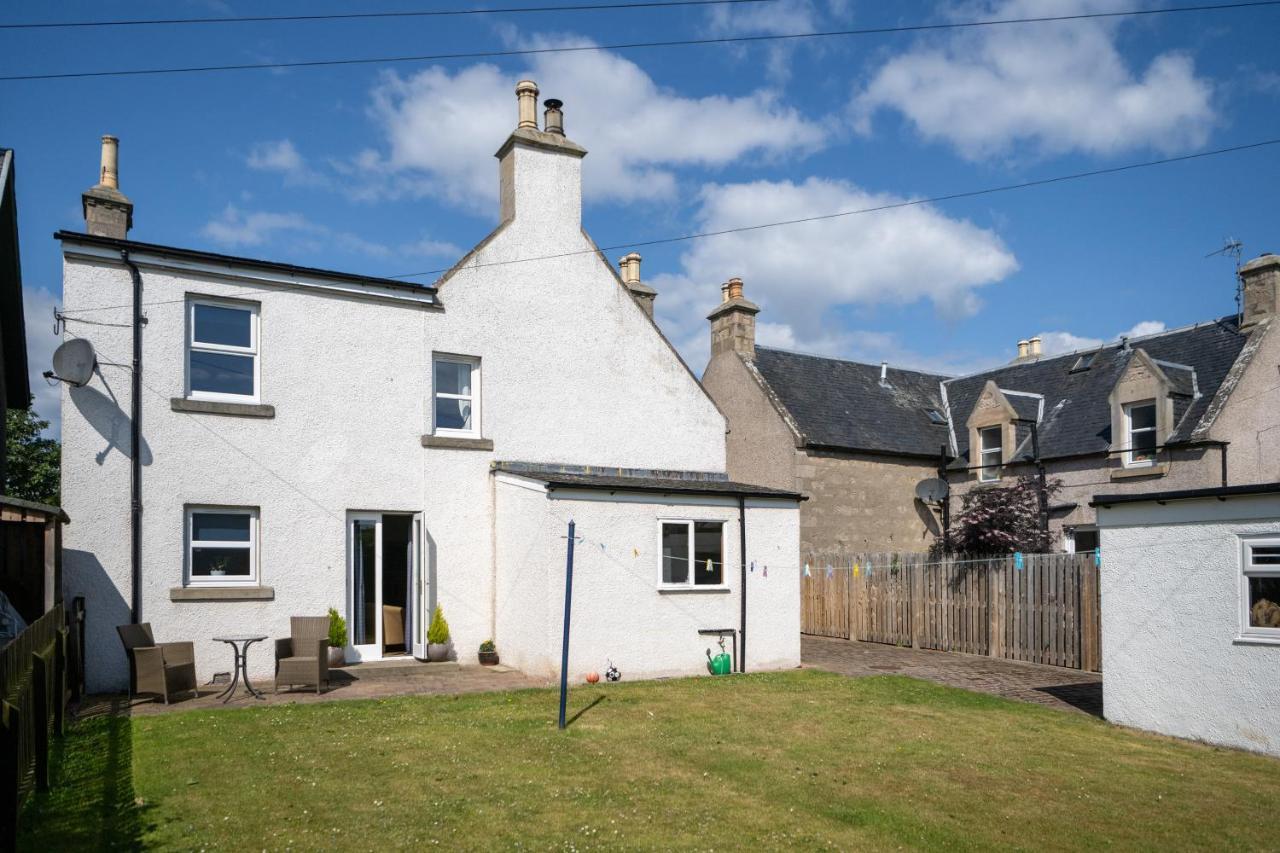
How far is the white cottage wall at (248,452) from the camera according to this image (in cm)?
1348

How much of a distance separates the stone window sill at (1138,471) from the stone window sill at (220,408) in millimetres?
18980

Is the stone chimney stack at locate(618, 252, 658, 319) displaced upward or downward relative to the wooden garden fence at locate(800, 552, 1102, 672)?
upward

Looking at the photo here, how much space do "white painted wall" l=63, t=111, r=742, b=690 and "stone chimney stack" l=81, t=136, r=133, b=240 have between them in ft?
3.95

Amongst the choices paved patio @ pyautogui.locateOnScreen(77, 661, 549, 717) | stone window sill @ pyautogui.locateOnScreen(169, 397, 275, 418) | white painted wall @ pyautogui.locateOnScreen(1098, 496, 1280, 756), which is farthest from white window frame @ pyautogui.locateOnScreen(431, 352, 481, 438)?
white painted wall @ pyautogui.locateOnScreen(1098, 496, 1280, 756)

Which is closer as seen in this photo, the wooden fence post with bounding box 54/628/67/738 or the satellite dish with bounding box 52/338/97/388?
the wooden fence post with bounding box 54/628/67/738

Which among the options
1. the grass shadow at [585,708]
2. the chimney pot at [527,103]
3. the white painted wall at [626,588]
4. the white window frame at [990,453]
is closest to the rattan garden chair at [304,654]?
the white painted wall at [626,588]

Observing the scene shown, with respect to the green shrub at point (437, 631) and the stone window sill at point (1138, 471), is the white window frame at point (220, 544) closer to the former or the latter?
the green shrub at point (437, 631)

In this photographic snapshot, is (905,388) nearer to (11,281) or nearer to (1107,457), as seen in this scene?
(1107,457)

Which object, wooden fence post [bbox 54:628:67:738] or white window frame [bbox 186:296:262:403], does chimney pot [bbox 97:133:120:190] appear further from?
wooden fence post [bbox 54:628:67:738]

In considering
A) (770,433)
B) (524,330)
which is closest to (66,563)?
(524,330)

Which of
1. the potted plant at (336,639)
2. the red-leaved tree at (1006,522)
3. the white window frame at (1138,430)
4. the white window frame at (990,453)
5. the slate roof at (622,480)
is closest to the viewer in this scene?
the potted plant at (336,639)

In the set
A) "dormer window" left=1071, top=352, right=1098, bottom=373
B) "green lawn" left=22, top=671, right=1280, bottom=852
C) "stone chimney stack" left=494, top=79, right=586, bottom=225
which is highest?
"stone chimney stack" left=494, top=79, right=586, bottom=225

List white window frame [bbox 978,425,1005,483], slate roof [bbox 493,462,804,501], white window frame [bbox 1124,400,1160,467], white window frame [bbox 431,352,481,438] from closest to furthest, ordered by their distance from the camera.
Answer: slate roof [bbox 493,462,804,501]
white window frame [bbox 431,352,481,438]
white window frame [bbox 1124,400,1160,467]
white window frame [bbox 978,425,1005,483]

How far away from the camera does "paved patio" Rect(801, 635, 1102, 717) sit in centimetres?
1433
